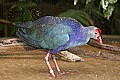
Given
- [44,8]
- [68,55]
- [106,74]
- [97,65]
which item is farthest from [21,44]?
[44,8]

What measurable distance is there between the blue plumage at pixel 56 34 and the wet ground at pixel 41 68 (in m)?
0.48

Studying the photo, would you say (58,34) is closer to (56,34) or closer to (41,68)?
(56,34)

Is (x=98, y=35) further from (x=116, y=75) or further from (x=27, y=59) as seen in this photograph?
(x=27, y=59)

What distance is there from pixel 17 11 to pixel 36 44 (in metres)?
5.38

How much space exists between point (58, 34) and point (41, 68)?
3.53ft

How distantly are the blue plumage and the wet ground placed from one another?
1.57 ft

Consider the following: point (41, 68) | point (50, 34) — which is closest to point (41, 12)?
point (41, 68)

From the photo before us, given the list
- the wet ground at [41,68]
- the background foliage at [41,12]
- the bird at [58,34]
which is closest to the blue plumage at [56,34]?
the bird at [58,34]

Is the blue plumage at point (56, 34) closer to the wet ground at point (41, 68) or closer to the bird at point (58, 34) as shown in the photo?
the bird at point (58, 34)

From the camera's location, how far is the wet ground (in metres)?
5.24

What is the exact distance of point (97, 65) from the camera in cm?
623

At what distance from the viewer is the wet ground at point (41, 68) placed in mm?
5238

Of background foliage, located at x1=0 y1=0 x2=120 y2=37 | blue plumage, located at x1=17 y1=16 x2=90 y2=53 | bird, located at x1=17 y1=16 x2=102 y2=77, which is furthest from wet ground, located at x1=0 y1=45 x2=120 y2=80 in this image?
background foliage, located at x1=0 y1=0 x2=120 y2=37

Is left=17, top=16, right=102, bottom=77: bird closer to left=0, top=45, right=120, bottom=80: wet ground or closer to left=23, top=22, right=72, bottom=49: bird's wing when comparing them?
left=23, top=22, right=72, bottom=49: bird's wing
